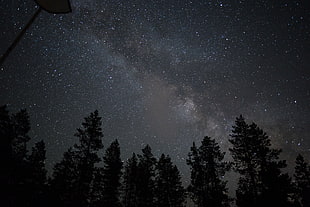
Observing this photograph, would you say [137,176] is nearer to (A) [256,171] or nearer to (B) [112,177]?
(B) [112,177]

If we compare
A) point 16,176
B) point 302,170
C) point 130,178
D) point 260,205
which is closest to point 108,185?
point 130,178

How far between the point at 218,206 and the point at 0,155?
2577 cm

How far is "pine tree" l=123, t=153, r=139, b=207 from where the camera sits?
3878 centimetres

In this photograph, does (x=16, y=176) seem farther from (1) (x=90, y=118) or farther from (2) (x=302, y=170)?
(2) (x=302, y=170)

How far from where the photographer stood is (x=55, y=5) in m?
2.28

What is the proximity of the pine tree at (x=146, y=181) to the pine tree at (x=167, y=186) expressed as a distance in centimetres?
129

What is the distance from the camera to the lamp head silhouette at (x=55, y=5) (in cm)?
221

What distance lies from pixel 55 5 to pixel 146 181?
36648 millimetres

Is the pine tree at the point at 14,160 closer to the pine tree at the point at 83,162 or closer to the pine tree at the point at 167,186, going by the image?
the pine tree at the point at 83,162

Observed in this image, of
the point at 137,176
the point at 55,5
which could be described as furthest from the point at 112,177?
the point at 55,5

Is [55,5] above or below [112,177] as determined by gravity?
below

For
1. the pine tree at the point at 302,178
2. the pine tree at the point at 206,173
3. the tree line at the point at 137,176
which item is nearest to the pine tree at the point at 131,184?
the tree line at the point at 137,176

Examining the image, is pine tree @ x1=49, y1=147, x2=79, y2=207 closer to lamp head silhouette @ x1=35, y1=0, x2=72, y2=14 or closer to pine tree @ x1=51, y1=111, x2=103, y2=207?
pine tree @ x1=51, y1=111, x2=103, y2=207

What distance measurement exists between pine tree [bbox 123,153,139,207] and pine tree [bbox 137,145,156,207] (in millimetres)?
2273
